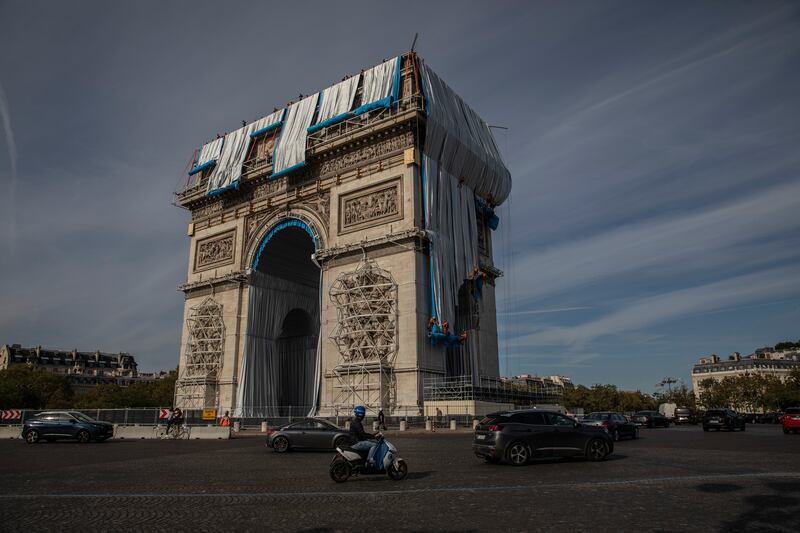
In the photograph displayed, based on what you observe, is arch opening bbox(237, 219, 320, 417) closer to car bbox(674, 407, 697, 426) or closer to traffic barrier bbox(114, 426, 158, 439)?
traffic barrier bbox(114, 426, 158, 439)

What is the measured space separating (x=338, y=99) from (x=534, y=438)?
32.3 metres

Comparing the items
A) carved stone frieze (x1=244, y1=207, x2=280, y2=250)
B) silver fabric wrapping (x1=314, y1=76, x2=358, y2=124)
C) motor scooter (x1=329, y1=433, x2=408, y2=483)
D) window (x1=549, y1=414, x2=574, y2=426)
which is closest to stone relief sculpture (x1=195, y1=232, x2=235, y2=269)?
carved stone frieze (x1=244, y1=207, x2=280, y2=250)

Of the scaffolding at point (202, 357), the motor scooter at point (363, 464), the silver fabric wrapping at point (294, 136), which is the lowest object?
the motor scooter at point (363, 464)

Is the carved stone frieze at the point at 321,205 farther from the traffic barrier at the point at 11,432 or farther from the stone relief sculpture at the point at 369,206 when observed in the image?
the traffic barrier at the point at 11,432

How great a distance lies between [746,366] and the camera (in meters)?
138

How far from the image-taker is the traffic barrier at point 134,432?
99.7 feet

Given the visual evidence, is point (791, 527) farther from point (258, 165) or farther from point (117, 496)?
point (258, 165)

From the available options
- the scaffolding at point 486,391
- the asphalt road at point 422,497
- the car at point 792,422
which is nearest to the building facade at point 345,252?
the scaffolding at point 486,391

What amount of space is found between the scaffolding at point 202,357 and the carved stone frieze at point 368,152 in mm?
14596

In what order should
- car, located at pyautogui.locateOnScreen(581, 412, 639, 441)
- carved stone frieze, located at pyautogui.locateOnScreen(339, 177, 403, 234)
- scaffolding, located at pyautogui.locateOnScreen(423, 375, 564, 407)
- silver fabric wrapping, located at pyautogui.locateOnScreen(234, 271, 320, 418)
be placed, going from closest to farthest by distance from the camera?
car, located at pyautogui.locateOnScreen(581, 412, 639, 441) < scaffolding, located at pyautogui.locateOnScreen(423, 375, 564, 407) < carved stone frieze, located at pyautogui.locateOnScreen(339, 177, 403, 234) < silver fabric wrapping, located at pyautogui.locateOnScreen(234, 271, 320, 418)

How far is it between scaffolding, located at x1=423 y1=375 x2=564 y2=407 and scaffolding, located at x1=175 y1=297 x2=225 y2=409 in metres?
18.5

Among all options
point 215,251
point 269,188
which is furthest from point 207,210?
point 269,188

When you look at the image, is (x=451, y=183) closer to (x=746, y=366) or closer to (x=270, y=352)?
(x=270, y=352)

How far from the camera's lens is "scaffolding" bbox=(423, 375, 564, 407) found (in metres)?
32.3
